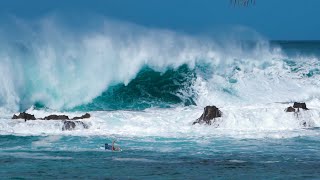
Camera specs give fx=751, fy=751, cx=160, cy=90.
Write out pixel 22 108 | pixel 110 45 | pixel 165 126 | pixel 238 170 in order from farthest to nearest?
1. pixel 110 45
2. pixel 22 108
3. pixel 165 126
4. pixel 238 170

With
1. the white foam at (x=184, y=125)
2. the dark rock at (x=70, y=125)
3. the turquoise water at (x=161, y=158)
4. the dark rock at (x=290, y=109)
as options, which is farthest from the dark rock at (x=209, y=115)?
the dark rock at (x=70, y=125)

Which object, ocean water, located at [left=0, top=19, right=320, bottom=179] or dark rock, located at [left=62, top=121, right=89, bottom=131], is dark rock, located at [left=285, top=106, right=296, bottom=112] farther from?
dark rock, located at [left=62, top=121, right=89, bottom=131]

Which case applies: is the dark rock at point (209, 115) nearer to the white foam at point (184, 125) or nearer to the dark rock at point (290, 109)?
the white foam at point (184, 125)

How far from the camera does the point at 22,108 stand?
28.5m

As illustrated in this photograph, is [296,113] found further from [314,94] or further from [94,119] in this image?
[314,94]

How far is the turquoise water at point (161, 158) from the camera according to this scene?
14211 mm

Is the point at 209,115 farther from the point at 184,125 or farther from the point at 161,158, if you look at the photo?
the point at 161,158

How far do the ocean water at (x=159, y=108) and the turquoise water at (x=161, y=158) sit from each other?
0.02m

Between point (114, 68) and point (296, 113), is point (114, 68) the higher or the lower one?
the higher one

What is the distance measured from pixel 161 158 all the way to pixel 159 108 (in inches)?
→ 473

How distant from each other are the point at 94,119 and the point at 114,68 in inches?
422

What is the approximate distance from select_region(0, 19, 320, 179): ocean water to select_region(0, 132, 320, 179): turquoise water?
0.07 ft

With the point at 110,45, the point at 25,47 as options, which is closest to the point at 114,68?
the point at 110,45

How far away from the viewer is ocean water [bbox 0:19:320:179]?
50.1 feet
